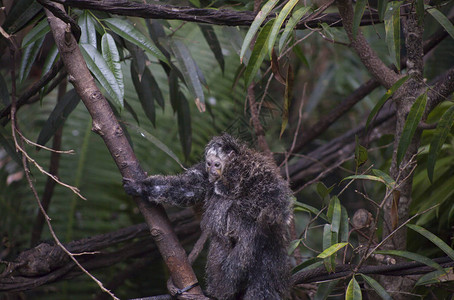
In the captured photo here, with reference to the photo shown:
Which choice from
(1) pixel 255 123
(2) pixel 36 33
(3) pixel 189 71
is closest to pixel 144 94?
(3) pixel 189 71

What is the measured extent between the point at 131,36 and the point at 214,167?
23.0 inches

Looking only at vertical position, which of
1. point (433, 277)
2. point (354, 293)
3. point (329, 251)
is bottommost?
point (433, 277)

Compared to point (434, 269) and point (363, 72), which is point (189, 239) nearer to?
point (434, 269)

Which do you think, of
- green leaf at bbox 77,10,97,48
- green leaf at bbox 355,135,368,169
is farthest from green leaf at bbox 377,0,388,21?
green leaf at bbox 77,10,97,48

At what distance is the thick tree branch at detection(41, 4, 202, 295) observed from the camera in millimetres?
1547

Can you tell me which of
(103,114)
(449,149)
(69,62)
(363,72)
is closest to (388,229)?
(449,149)

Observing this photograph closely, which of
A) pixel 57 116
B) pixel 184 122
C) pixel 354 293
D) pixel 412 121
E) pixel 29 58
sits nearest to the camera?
pixel 354 293

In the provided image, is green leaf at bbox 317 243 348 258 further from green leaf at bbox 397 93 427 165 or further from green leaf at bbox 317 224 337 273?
green leaf at bbox 397 93 427 165

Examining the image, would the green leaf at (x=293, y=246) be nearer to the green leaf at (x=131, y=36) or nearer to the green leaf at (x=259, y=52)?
the green leaf at (x=259, y=52)

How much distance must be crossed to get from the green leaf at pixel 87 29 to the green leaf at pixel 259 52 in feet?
1.93

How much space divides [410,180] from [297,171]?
1166 millimetres

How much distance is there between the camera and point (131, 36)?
1822 mm

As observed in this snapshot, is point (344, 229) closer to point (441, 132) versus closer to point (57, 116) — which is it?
→ point (441, 132)

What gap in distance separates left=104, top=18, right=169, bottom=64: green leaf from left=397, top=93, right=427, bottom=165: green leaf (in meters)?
0.88
